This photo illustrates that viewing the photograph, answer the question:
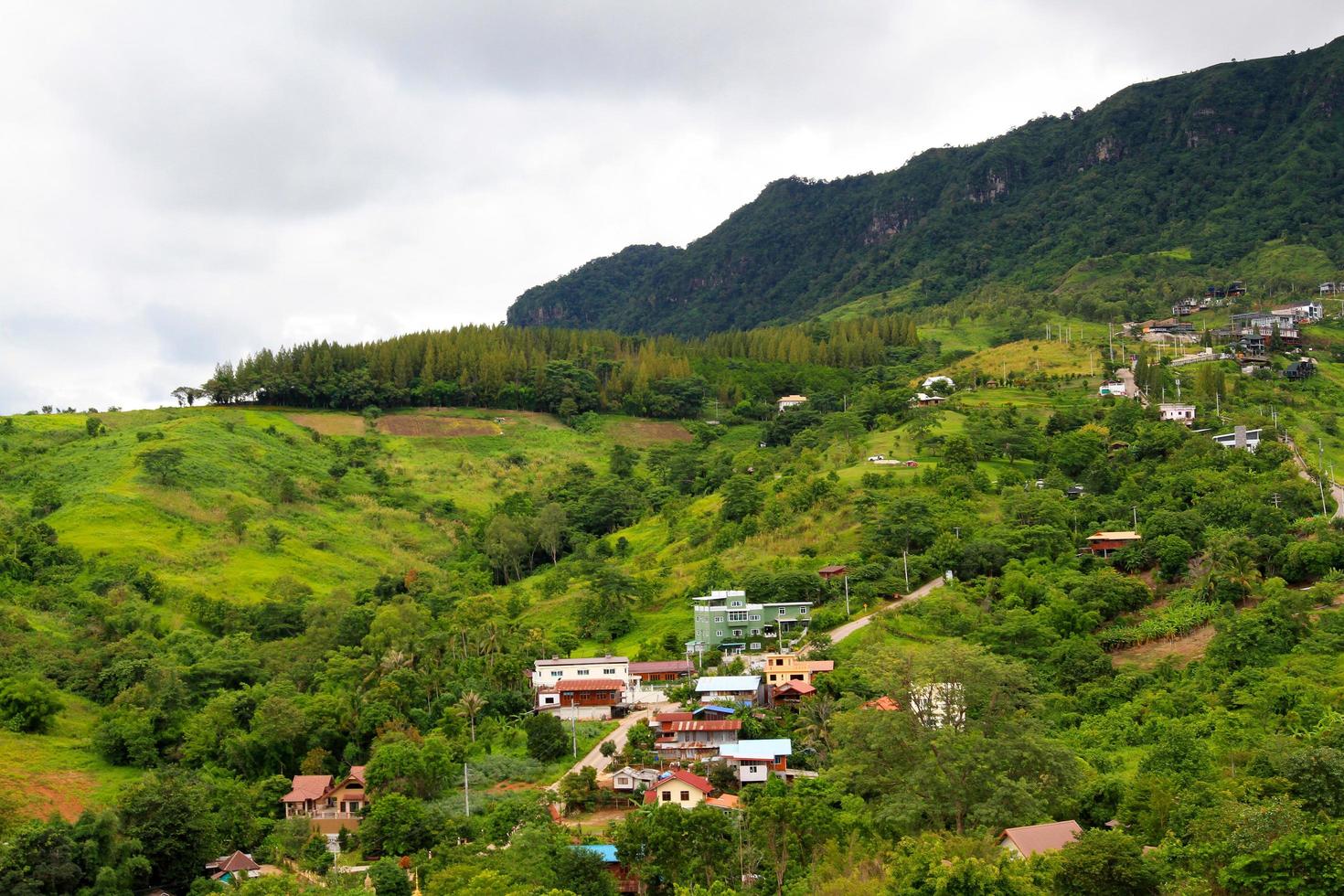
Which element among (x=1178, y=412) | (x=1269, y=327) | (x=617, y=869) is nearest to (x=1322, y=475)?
(x=1178, y=412)

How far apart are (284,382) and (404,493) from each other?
27.6 metres

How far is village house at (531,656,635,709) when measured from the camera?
53.1m

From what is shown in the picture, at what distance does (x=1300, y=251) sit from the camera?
512 feet

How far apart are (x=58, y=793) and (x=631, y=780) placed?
21.6 m

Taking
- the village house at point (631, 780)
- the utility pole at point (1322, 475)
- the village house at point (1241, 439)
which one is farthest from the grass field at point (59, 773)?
the village house at point (1241, 439)

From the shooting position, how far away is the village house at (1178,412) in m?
81.7

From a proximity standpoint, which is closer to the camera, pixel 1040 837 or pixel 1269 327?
pixel 1040 837

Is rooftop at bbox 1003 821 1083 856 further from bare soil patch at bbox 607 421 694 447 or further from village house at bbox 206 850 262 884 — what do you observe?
bare soil patch at bbox 607 421 694 447

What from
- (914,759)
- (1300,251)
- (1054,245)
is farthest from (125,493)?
(1054,245)

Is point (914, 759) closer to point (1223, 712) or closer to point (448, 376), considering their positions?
point (1223, 712)

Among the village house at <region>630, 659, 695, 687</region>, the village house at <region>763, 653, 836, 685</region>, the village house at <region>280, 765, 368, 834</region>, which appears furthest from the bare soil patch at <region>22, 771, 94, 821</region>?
the village house at <region>763, 653, 836, 685</region>

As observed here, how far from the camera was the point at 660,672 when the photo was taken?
55.0m

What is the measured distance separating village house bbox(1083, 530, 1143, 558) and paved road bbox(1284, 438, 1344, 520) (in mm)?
9447

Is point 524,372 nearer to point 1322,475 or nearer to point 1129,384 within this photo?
point 1129,384
